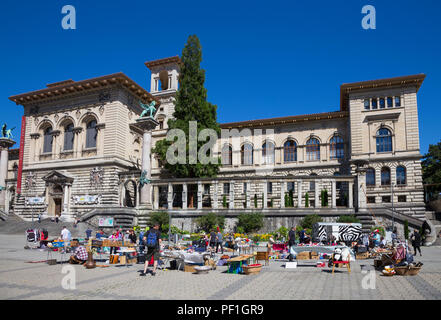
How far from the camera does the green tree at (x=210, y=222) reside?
28938 mm

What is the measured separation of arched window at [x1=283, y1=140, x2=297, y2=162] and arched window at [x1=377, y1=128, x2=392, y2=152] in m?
9.93

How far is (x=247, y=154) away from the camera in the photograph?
152 ft

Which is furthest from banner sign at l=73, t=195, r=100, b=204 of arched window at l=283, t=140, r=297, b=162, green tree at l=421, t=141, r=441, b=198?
green tree at l=421, t=141, r=441, b=198

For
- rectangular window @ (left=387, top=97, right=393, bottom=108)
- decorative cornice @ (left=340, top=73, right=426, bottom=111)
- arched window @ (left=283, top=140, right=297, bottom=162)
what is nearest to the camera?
decorative cornice @ (left=340, top=73, right=426, bottom=111)

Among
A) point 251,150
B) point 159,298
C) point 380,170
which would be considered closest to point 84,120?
point 251,150

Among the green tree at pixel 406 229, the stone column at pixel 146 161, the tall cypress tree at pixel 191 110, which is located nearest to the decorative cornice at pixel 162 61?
the tall cypress tree at pixel 191 110

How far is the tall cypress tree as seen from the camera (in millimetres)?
35906

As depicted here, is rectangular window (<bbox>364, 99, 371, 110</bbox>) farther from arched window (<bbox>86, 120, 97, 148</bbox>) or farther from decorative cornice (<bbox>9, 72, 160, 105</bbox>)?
arched window (<bbox>86, 120, 97, 148</bbox>)

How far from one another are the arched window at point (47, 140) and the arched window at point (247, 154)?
77.3 feet

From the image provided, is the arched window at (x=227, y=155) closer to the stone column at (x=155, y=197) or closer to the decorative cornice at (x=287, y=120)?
the decorative cornice at (x=287, y=120)

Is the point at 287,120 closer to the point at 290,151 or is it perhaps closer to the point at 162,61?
the point at 290,151

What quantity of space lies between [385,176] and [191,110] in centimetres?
2177

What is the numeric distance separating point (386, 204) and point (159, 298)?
111ft
